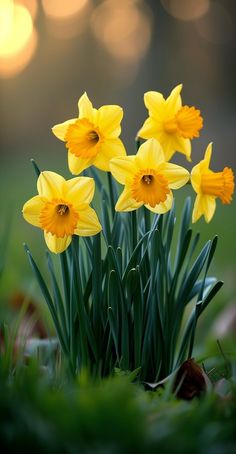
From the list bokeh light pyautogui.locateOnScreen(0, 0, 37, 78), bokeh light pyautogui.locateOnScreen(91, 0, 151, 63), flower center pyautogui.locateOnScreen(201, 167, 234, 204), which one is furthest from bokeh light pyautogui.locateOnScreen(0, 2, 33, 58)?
flower center pyautogui.locateOnScreen(201, 167, 234, 204)

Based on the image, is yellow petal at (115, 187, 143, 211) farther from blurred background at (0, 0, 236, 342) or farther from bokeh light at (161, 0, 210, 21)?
bokeh light at (161, 0, 210, 21)

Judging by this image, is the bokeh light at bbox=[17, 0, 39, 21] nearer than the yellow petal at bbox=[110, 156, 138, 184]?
No

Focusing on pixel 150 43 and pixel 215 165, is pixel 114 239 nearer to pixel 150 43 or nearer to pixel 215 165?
pixel 215 165

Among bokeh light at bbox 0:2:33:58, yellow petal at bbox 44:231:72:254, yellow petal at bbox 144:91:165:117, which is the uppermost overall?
bokeh light at bbox 0:2:33:58

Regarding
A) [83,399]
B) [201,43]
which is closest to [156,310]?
[83,399]

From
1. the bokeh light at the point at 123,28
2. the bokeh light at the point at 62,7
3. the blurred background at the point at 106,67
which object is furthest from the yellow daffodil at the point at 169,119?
the bokeh light at the point at 62,7

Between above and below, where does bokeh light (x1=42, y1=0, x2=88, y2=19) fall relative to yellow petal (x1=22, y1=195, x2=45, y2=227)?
above
